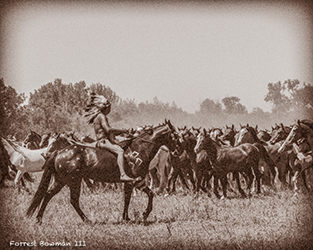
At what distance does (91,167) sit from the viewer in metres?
12.2

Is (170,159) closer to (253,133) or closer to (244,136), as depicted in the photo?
(244,136)

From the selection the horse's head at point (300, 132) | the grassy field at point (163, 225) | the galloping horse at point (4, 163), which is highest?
the horse's head at point (300, 132)

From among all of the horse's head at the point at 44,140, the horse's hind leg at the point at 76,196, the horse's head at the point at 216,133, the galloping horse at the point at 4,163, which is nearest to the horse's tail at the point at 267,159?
the horse's head at the point at 216,133

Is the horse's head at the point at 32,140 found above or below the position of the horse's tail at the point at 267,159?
above

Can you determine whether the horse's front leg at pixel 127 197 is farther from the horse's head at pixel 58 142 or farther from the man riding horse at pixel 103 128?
the horse's head at pixel 58 142

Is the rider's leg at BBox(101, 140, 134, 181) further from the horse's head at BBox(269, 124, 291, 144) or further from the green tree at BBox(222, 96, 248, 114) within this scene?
the horse's head at BBox(269, 124, 291, 144)

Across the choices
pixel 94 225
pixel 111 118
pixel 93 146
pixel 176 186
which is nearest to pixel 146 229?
pixel 94 225

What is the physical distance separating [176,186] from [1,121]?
5.67 m

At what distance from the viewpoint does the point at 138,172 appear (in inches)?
490

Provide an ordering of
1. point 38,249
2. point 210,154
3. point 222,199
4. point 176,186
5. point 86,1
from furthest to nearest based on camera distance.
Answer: point 176,186 → point 210,154 → point 222,199 → point 86,1 → point 38,249

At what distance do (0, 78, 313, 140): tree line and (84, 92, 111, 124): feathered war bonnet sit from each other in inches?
15.5

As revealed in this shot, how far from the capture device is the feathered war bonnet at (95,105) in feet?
40.8

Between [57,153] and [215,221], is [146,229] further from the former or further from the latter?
[57,153]

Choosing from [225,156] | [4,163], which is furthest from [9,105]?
[225,156]
